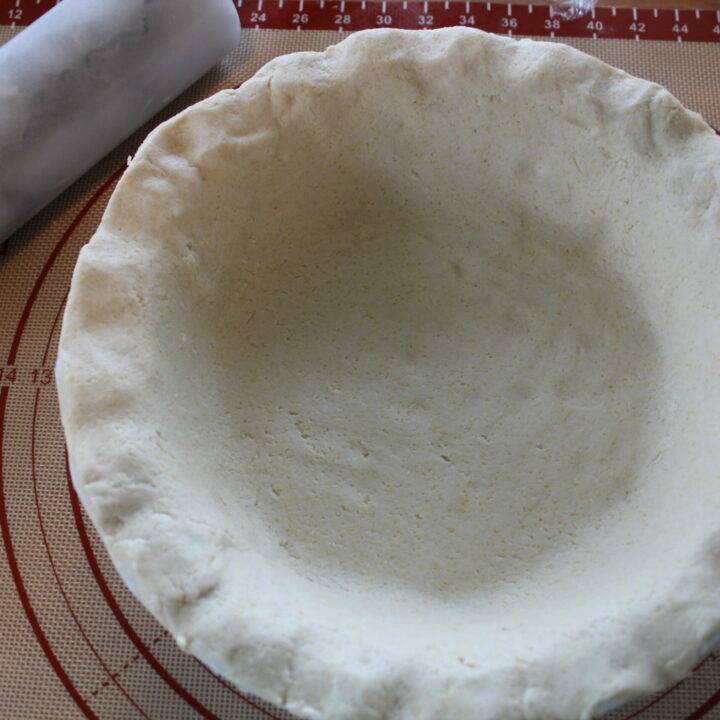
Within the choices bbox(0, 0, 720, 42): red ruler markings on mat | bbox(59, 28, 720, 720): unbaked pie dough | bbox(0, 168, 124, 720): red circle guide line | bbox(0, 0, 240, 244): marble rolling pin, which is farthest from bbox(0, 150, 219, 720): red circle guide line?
bbox(0, 0, 720, 42): red ruler markings on mat

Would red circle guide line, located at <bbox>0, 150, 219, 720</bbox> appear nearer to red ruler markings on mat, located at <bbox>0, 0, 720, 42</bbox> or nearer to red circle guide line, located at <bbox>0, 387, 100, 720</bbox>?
red circle guide line, located at <bbox>0, 387, 100, 720</bbox>

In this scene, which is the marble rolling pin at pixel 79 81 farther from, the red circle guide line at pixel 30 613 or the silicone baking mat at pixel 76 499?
the red circle guide line at pixel 30 613

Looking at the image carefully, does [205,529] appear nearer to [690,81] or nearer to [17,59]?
[17,59]

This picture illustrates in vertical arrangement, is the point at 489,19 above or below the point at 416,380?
above

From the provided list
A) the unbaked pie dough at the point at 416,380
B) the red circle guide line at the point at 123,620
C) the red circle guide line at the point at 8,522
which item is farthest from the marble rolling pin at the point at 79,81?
the red circle guide line at the point at 123,620

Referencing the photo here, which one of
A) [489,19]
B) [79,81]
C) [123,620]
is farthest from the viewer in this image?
[489,19]

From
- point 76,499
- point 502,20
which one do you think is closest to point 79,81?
point 76,499

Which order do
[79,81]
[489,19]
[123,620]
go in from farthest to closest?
1. [489,19]
2. [79,81]
3. [123,620]

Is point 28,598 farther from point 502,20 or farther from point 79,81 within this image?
point 502,20

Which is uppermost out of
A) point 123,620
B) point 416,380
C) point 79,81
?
point 79,81
